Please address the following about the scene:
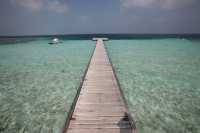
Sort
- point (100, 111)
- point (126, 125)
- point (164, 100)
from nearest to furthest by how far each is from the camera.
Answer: point (126, 125) → point (100, 111) → point (164, 100)

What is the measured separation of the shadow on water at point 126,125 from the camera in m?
4.26

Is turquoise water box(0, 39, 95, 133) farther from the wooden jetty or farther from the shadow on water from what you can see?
the shadow on water

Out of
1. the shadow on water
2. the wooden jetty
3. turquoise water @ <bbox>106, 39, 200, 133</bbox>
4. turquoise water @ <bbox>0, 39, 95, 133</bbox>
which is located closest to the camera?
the shadow on water

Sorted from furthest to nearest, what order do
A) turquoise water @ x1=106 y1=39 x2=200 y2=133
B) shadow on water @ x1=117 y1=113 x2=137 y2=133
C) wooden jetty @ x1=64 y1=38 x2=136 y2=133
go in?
turquoise water @ x1=106 y1=39 x2=200 y2=133 → wooden jetty @ x1=64 y1=38 x2=136 y2=133 → shadow on water @ x1=117 y1=113 x2=137 y2=133

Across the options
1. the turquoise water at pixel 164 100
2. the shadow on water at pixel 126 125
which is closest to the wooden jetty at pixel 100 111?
the shadow on water at pixel 126 125

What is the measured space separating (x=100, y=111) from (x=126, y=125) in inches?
39.9

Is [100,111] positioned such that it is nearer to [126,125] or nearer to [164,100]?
[126,125]

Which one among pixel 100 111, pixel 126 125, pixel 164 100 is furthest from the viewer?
pixel 164 100

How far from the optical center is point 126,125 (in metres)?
4.45

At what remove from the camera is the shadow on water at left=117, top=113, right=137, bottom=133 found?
426cm

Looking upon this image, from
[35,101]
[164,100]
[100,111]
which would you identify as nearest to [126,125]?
[100,111]

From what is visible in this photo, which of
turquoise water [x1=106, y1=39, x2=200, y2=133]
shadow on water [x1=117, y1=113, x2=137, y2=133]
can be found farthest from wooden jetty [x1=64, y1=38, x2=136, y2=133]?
turquoise water [x1=106, y1=39, x2=200, y2=133]

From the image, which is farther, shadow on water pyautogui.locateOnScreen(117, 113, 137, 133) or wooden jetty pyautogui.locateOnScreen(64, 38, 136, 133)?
wooden jetty pyautogui.locateOnScreen(64, 38, 136, 133)

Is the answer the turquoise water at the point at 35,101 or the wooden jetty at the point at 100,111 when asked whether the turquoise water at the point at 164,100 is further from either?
the turquoise water at the point at 35,101
